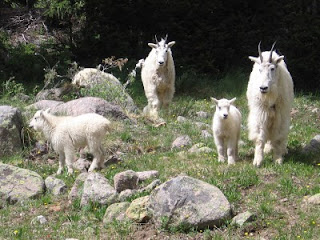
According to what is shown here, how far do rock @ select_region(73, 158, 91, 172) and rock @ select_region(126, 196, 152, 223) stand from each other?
2.34 m

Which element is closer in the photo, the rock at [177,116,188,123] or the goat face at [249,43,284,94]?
the goat face at [249,43,284,94]

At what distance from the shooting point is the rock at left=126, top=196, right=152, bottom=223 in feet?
23.2

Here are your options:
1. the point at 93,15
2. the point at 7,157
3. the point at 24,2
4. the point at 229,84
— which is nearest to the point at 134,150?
the point at 7,157

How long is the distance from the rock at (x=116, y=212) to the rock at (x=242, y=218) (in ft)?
4.37

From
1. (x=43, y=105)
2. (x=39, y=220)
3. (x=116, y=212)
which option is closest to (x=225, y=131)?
(x=116, y=212)

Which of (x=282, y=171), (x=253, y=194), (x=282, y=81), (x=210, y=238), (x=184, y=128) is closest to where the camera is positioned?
(x=210, y=238)

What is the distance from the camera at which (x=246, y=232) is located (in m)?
6.69

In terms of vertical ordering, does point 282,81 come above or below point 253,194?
above

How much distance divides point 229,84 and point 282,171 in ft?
29.6

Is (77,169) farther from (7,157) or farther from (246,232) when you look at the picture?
(246,232)

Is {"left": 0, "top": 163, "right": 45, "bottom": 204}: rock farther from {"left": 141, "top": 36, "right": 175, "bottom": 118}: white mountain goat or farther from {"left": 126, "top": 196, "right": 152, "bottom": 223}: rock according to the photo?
{"left": 141, "top": 36, "right": 175, "bottom": 118}: white mountain goat

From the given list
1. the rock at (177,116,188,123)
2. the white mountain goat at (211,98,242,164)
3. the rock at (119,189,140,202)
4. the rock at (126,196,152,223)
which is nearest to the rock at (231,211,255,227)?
the rock at (126,196,152,223)

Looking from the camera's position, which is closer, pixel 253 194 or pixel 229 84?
pixel 253 194

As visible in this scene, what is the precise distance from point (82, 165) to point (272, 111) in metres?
3.20
